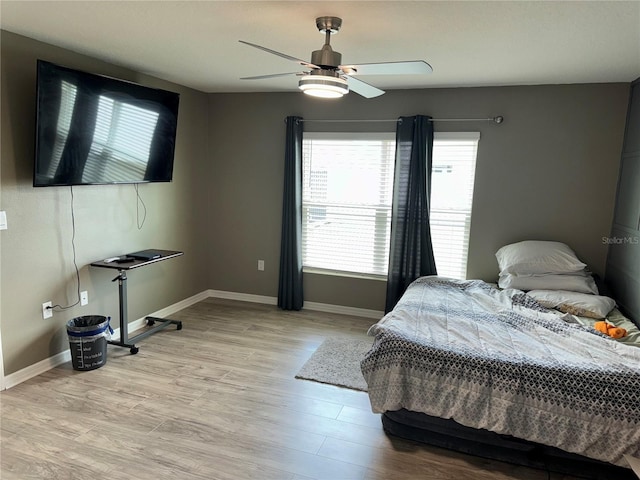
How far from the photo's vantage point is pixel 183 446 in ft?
7.89

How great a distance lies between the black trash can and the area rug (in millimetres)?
1565

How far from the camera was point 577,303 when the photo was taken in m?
3.19

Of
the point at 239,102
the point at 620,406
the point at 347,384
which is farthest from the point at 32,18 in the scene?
the point at 620,406

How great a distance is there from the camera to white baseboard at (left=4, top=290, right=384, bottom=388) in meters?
3.06

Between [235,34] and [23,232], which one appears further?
[23,232]

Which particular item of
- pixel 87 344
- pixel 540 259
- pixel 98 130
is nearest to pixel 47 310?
pixel 87 344

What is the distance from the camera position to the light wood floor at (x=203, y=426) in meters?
2.24

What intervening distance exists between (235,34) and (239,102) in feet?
7.25

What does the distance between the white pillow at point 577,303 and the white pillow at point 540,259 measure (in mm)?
247

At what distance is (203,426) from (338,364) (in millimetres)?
1244

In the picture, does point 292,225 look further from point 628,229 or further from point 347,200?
point 628,229

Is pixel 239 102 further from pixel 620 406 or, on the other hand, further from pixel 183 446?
pixel 620 406

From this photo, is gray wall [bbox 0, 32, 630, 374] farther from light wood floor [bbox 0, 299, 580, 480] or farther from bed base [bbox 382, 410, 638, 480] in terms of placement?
bed base [bbox 382, 410, 638, 480]

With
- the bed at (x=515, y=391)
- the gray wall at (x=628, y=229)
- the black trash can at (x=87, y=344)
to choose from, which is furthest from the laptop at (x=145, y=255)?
the gray wall at (x=628, y=229)
